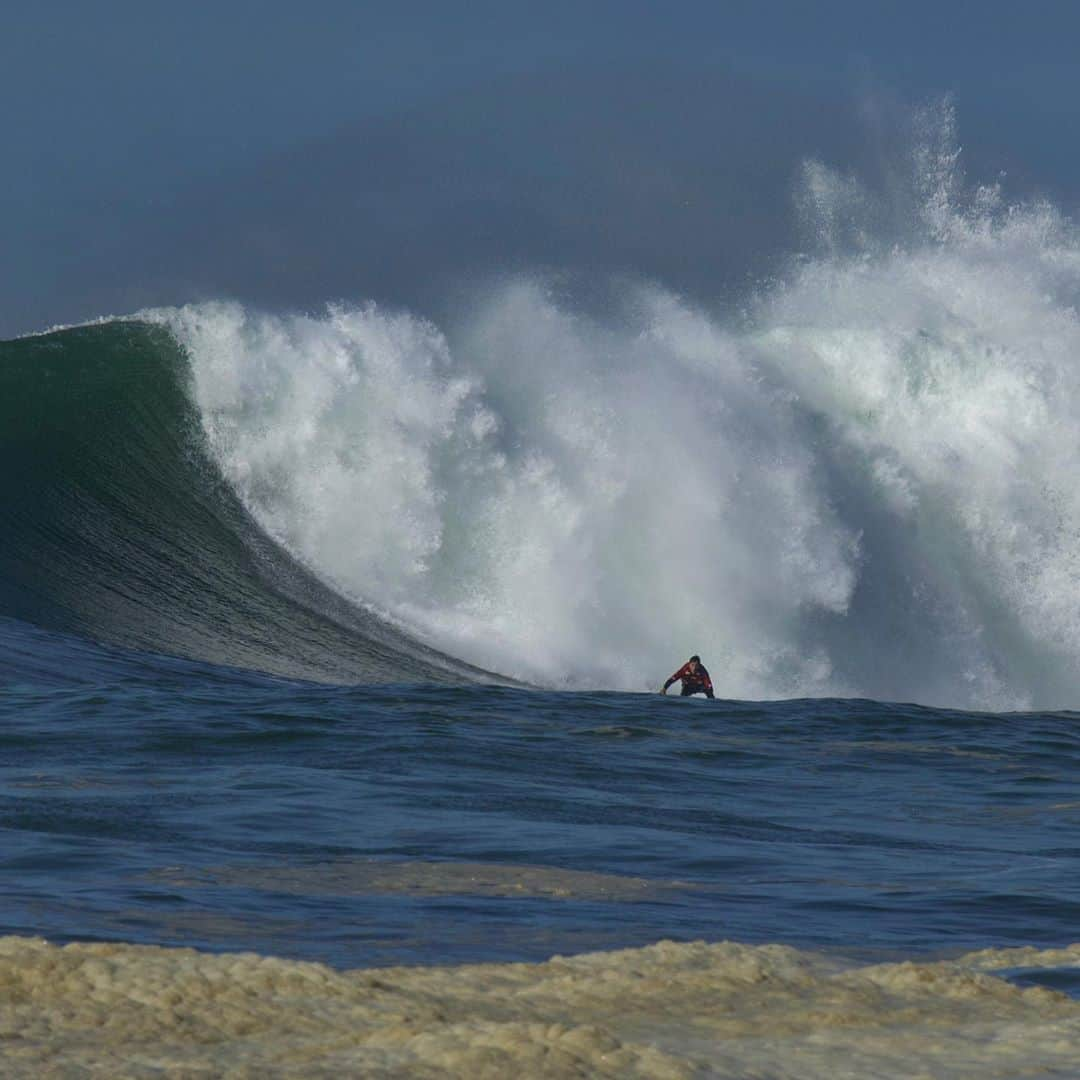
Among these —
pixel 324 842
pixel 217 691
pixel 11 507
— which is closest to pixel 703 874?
pixel 324 842

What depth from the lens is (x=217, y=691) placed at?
12.9 m

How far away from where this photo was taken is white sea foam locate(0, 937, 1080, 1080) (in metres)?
3.01

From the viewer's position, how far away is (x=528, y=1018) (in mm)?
3500

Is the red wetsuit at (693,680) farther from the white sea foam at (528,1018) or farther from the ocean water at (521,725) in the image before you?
the white sea foam at (528,1018)

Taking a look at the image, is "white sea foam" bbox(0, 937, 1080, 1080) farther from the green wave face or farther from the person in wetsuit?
the person in wetsuit

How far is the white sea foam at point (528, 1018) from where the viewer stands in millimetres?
3014

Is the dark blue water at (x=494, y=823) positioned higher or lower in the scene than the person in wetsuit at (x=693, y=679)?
lower

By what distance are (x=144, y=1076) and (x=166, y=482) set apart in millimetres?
18542

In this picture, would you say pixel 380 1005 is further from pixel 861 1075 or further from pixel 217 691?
pixel 217 691

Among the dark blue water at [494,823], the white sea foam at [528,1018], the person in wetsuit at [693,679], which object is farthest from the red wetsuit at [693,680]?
the white sea foam at [528,1018]

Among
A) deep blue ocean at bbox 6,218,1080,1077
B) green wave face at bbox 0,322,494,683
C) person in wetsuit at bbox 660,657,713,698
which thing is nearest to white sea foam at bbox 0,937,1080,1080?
deep blue ocean at bbox 6,218,1080,1077

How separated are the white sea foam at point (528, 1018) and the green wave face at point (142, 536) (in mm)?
11961

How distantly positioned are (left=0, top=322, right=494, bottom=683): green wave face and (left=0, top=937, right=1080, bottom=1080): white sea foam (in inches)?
471

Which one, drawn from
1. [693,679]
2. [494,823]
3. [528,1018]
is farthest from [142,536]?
[528,1018]
